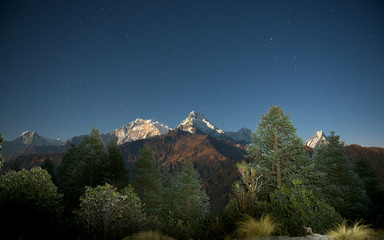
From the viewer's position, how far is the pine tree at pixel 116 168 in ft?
64.8

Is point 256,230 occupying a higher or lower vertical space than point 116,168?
higher

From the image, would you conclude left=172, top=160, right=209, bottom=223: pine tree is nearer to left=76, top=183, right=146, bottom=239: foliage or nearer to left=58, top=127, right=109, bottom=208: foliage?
left=58, top=127, right=109, bottom=208: foliage

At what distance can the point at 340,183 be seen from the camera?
1642 centimetres

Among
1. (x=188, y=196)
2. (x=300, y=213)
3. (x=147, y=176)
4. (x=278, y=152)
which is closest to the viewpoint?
(x=300, y=213)

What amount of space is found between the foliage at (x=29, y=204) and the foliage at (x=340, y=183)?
18014mm

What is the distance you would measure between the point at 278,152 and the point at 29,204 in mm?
12436

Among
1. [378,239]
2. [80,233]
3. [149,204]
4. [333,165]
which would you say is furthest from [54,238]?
[333,165]

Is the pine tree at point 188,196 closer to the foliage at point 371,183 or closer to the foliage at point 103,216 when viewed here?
the foliage at point 103,216

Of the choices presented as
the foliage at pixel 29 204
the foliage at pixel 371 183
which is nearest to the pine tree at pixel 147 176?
the foliage at pixel 29 204

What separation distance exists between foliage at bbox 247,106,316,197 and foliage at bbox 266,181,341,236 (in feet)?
16.2

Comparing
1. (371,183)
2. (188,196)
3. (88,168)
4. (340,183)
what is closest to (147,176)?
(188,196)

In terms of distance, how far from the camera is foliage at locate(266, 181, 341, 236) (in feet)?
17.7

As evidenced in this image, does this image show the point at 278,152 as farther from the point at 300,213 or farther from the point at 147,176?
the point at 147,176

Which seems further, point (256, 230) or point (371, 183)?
point (371, 183)
